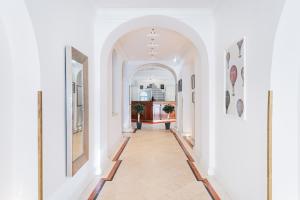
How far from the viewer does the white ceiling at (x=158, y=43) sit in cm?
659

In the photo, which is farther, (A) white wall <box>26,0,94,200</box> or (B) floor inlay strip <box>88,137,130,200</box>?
(B) floor inlay strip <box>88,137,130,200</box>

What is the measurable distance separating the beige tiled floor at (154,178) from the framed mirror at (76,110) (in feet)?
2.65

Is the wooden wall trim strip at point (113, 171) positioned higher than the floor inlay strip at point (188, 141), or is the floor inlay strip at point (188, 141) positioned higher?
the floor inlay strip at point (188, 141)

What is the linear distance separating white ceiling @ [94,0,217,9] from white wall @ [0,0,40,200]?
2.39 metres

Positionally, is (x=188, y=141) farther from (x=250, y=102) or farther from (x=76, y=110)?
(x=250, y=102)

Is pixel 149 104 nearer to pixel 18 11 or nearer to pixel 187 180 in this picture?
pixel 187 180

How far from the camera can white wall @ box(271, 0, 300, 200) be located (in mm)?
2051

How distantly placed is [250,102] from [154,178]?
99.7 inches

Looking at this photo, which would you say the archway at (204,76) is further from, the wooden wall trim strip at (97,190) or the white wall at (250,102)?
the white wall at (250,102)

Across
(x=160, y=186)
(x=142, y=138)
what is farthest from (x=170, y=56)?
(x=160, y=186)

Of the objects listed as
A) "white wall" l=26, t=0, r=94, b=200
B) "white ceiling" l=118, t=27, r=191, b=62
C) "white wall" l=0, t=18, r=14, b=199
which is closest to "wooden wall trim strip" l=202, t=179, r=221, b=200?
"white wall" l=26, t=0, r=94, b=200

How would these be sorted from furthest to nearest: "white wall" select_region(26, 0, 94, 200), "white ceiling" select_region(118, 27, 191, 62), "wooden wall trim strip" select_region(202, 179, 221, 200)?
1. "white ceiling" select_region(118, 27, 191, 62)
2. "wooden wall trim strip" select_region(202, 179, 221, 200)
3. "white wall" select_region(26, 0, 94, 200)

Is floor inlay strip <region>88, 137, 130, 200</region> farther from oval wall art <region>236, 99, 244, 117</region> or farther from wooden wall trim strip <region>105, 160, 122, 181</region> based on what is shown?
oval wall art <region>236, 99, 244, 117</region>

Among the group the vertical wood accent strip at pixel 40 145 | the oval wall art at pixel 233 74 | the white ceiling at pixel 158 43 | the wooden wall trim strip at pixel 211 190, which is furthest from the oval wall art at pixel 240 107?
the white ceiling at pixel 158 43
